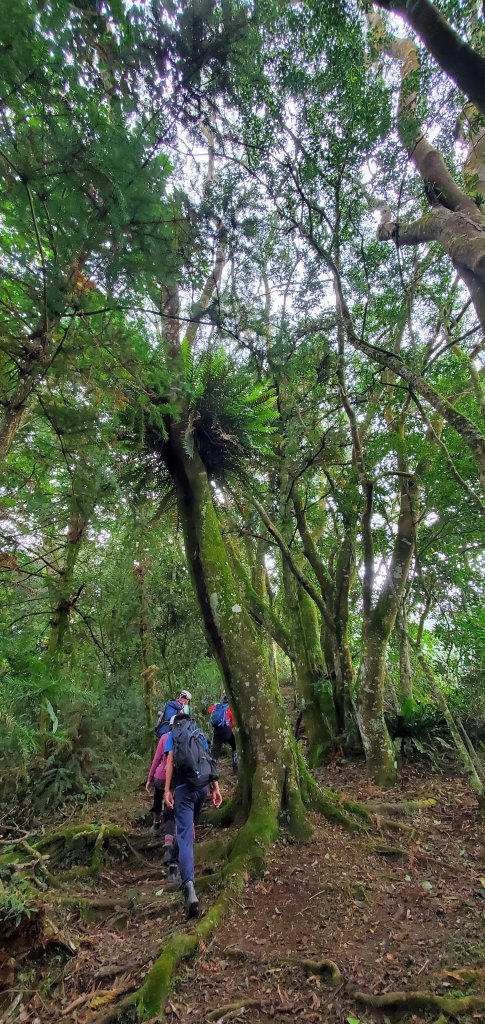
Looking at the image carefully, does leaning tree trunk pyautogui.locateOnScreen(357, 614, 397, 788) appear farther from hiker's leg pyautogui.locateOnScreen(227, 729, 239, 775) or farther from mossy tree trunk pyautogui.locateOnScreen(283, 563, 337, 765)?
hiker's leg pyautogui.locateOnScreen(227, 729, 239, 775)

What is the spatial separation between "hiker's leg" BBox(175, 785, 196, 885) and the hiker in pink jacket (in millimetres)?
756

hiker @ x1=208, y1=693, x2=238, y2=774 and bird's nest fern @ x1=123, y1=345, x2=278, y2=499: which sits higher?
bird's nest fern @ x1=123, y1=345, x2=278, y2=499

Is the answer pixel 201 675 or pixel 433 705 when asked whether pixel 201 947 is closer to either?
pixel 433 705

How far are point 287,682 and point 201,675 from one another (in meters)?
7.14

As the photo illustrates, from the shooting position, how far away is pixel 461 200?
5.54m

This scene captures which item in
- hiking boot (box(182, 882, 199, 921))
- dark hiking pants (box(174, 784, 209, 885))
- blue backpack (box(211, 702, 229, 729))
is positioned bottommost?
hiking boot (box(182, 882, 199, 921))

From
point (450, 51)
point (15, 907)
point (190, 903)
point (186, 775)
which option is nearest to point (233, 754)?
point (186, 775)

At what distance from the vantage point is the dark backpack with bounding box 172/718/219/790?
176 inches

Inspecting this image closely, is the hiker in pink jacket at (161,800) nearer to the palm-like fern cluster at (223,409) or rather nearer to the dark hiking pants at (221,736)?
the dark hiking pants at (221,736)

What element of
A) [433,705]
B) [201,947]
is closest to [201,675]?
[433,705]

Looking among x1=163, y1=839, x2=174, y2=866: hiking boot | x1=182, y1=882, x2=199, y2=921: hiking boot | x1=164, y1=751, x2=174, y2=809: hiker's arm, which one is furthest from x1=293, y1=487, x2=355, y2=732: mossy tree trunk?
x1=182, y1=882, x2=199, y2=921: hiking boot

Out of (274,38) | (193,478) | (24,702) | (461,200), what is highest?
(274,38)

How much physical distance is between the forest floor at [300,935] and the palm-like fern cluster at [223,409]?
175 inches

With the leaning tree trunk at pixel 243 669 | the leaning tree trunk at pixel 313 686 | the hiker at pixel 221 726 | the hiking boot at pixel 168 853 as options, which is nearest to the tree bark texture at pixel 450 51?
the leaning tree trunk at pixel 243 669
